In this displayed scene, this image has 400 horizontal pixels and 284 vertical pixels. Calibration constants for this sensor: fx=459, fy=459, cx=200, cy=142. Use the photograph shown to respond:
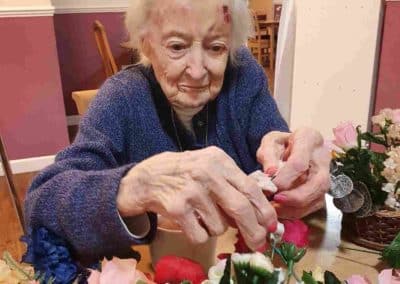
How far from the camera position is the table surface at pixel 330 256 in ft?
2.44

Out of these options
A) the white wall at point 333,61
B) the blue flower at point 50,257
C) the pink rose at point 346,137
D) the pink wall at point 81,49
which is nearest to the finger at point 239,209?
the blue flower at point 50,257

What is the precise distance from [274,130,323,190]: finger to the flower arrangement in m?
0.10

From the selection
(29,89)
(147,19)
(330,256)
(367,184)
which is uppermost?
(147,19)

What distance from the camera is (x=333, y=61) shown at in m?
2.31

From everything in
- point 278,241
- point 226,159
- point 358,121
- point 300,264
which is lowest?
point 358,121

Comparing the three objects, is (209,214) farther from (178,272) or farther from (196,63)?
(196,63)

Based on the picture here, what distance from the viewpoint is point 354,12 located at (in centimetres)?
220

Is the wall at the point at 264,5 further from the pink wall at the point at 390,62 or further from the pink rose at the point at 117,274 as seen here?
the pink rose at the point at 117,274

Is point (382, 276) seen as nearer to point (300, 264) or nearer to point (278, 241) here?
point (278, 241)

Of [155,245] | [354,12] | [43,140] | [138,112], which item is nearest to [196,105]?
[138,112]

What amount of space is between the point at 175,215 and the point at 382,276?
0.81 ft

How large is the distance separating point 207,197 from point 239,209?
4 cm

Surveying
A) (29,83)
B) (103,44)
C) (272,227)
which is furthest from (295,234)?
(103,44)

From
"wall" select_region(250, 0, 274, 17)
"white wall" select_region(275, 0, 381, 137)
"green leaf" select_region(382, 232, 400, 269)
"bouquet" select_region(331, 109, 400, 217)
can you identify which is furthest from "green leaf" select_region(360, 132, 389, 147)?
"wall" select_region(250, 0, 274, 17)
